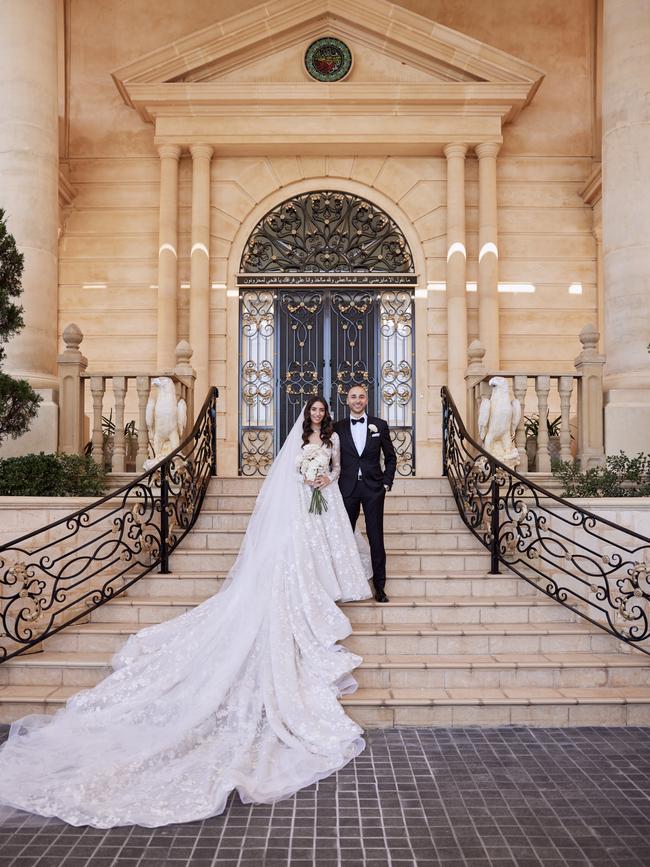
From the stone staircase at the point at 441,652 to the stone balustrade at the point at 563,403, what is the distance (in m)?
2.48

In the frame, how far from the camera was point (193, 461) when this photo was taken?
29.3ft

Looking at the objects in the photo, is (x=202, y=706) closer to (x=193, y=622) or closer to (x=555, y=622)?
(x=193, y=622)

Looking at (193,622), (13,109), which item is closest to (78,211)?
(13,109)

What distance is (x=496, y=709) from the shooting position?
18.6 ft

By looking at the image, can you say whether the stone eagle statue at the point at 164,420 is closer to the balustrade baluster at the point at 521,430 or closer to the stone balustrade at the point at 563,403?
the stone balustrade at the point at 563,403

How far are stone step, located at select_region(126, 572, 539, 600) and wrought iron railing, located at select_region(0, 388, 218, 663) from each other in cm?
18

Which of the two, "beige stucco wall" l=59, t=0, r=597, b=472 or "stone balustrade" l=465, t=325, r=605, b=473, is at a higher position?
"beige stucco wall" l=59, t=0, r=597, b=472

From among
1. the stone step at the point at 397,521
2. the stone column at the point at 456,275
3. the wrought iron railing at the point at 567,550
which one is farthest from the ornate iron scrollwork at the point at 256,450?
the wrought iron railing at the point at 567,550

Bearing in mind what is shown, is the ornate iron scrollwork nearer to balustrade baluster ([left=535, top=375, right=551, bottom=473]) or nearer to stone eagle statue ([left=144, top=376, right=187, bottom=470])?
stone eagle statue ([left=144, top=376, right=187, bottom=470])

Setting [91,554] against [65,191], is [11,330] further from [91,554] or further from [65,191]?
[65,191]

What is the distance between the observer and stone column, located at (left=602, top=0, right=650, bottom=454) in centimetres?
1016

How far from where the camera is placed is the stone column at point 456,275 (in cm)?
1246

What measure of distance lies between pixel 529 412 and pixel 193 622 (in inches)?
327

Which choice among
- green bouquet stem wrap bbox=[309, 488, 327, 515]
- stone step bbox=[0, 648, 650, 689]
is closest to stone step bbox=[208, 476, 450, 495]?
green bouquet stem wrap bbox=[309, 488, 327, 515]
